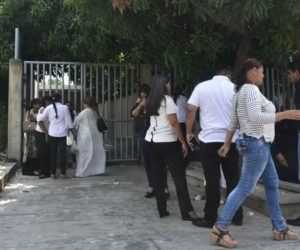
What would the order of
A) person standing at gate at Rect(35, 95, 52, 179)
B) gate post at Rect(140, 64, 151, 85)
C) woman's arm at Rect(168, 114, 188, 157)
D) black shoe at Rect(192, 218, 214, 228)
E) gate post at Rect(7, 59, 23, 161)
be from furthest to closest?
1. gate post at Rect(140, 64, 151, 85)
2. gate post at Rect(7, 59, 23, 161)
3. person standing at gate at Rect(35, 95, 52, 179)
4. woman's arm at Rect(168, 114, 188, 157)
5. black shoe at Rect(192, 218, 214, 228)

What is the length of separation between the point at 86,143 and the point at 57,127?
0.74 metres

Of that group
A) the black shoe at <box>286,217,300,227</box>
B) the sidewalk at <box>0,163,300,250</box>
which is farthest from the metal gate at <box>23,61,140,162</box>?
the black shoe at <box>286,217,300,227</box>

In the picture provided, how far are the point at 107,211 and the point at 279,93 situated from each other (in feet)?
17.6

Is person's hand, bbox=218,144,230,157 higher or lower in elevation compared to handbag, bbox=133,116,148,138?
lower

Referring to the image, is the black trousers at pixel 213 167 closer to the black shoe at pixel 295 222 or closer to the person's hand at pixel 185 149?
the person's hand at pixel 185 149

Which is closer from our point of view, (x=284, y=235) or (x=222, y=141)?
(x=284, y=235)

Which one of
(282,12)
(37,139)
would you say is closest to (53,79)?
(37,139)

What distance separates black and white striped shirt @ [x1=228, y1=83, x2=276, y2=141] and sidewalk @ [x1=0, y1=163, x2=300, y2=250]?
1.11 meters

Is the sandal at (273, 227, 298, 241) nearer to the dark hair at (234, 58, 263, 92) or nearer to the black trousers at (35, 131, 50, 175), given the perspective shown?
the dark hair at (234, 58, 263, 92)

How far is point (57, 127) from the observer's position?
25.0 ft

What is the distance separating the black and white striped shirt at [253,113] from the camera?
12.2 feet

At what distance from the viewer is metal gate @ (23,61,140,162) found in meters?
9.09

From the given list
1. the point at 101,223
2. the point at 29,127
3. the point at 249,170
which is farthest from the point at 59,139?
the point at 249,170

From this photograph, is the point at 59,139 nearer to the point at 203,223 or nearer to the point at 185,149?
the point at 185,149
